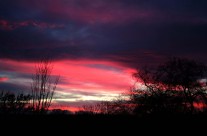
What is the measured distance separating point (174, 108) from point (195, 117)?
21504 mm

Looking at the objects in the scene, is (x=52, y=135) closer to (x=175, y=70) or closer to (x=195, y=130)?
(x=195, y=130)

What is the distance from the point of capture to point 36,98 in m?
19.2

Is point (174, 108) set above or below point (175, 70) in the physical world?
below

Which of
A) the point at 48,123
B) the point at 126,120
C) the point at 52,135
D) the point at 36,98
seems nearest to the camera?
the point at 52,135

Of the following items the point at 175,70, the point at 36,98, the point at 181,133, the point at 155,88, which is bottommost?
the point at 181,133

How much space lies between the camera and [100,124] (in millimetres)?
10578

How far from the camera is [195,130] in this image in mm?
10531

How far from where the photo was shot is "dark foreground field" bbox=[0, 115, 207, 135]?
389 inches

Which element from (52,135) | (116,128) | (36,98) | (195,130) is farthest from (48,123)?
(36,98)

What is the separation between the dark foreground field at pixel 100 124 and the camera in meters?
9.89

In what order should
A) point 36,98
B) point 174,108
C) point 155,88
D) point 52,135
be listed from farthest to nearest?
point 155,88 → point 174,108 → point 36,98 → point 52,135

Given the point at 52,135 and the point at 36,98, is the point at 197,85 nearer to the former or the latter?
the point at 36,98

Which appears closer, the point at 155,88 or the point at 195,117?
the point at 195,117

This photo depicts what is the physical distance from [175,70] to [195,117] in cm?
2739
